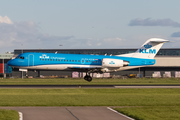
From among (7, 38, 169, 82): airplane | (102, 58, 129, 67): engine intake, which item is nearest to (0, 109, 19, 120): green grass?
(7, 38, 169, 82): airplane

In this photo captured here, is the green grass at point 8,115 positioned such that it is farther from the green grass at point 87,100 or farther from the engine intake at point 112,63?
the engine intake at point 112,63

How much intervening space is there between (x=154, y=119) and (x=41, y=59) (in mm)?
36324

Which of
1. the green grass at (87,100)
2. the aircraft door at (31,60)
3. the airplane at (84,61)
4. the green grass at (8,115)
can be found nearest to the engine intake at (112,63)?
the airplane at (84,61)

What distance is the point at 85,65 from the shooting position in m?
50.3

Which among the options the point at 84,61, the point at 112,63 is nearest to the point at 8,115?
the point at 84,61

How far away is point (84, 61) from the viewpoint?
50.3m

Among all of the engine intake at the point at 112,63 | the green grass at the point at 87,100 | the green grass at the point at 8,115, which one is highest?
the engine intake at the point at 112,63

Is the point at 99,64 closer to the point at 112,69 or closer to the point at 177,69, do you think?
the point at 112,69

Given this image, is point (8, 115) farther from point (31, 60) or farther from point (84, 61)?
point (84, 61)

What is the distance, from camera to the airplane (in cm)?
4881

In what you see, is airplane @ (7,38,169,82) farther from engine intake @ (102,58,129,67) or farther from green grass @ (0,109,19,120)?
green grass @ (0,109,19,120)

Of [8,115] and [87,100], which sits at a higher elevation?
[8,115]

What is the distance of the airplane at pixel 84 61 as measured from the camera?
160ft

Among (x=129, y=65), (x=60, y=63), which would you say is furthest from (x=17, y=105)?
(x=129, y=65)
